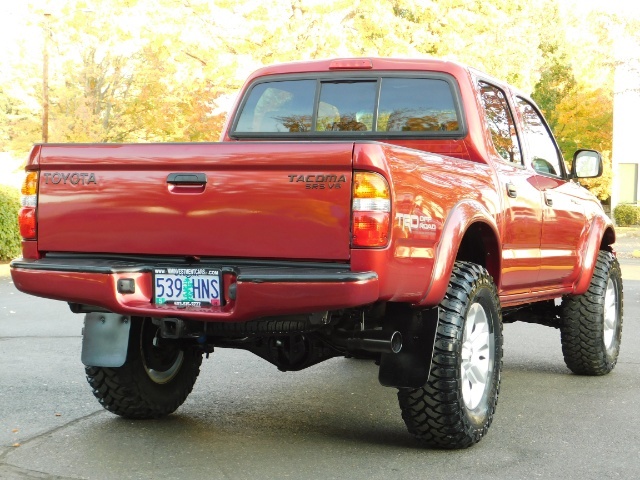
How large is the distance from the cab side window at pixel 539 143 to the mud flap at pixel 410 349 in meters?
2.29

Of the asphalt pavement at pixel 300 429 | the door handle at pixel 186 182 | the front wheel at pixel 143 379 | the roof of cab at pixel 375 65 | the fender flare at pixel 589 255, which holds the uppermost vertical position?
the roof of cab at pixel 375 65

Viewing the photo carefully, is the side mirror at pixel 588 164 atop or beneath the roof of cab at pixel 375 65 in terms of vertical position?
beneath

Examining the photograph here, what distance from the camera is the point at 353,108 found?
21.0 feet

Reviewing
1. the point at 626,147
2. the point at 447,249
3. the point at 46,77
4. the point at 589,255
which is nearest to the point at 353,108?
the point at 447,249

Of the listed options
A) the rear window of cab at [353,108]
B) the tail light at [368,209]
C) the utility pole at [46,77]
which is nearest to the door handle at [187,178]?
the tail light at [368,209]

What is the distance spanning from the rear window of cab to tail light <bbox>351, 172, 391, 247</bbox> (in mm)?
1762

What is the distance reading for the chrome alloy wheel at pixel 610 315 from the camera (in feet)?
25.9

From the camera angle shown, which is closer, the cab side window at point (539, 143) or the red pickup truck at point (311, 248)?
the red pickup truck at point (311, 248)

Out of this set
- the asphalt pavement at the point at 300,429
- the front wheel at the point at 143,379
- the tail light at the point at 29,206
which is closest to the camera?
the asphalt pavement at the point at 300,429

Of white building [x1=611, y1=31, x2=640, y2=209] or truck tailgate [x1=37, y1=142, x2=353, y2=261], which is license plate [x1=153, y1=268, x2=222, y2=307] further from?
white building [x1=611, y1=31, x2=640, y2=209]

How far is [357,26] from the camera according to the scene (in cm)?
2939

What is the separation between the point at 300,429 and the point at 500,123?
2.33m

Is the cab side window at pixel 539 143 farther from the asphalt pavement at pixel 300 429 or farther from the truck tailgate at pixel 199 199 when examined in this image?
the truck tailgate at pixel 199 199

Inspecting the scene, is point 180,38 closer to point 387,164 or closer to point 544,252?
point 544,252
